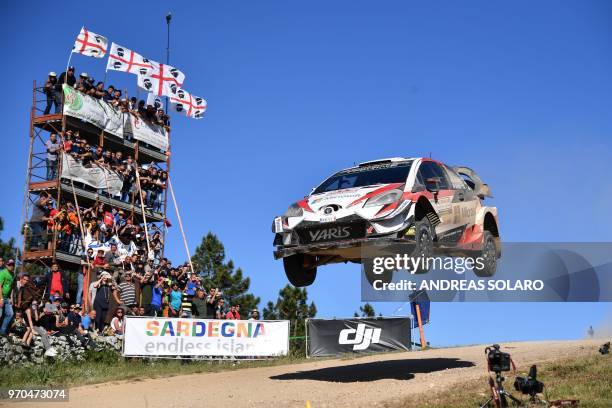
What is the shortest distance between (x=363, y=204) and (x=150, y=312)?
9.45m

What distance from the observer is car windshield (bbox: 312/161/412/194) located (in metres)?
13.4

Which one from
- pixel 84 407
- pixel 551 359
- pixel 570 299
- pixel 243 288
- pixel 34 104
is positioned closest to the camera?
pixel 84 407

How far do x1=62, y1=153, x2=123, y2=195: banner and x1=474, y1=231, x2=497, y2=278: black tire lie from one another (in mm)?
14915

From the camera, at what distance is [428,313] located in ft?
68.5

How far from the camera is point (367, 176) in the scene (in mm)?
13711

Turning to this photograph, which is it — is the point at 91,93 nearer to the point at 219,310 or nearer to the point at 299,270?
the point at 219,310

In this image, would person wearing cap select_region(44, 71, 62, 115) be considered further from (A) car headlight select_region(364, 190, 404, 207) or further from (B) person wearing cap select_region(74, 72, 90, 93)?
(A) car headlight select_region(364, 190, 404, 207)

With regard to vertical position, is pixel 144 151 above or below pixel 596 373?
above

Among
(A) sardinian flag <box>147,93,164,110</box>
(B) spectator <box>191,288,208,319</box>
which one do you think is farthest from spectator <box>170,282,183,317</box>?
(A) sardinian flag <box>147,93,164,110</box>

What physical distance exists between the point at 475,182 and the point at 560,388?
4294 millimetres

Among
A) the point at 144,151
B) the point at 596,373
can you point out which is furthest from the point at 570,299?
the point at 144,151

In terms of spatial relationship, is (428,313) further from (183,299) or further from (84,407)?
(84,407)

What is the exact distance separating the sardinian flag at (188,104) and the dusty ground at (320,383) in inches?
635

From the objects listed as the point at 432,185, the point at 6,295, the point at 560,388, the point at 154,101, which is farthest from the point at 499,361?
the point at 154,101
